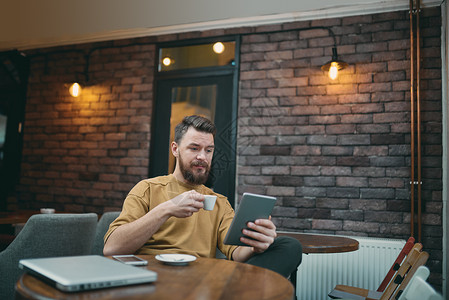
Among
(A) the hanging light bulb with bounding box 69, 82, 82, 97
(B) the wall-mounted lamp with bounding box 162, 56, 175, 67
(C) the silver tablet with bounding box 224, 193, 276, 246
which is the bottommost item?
(C) the silver tablet with bounding box 224, 193, 276, 246

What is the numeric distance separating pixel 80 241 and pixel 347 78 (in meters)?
2.44

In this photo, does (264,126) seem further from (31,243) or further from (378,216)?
(31,243)

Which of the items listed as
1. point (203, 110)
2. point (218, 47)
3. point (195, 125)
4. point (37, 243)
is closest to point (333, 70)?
point (218, 47)

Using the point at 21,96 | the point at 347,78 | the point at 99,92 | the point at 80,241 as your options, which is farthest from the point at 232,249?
the point at 21,96

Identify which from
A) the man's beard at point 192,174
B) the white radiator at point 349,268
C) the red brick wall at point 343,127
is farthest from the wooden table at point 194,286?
the red brick wall at point 343,127

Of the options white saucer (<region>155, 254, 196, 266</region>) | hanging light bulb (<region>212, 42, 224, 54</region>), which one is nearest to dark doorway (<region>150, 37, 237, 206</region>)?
hanging light bulb (<region>212, 42, 224, 54</region>)

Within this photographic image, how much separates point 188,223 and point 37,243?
2.93 feet

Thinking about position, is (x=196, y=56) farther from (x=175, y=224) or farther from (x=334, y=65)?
(x=175, y=224)

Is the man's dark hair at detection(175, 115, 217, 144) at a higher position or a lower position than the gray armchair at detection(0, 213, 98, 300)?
higher

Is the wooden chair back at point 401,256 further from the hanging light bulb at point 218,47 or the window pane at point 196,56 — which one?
the hanging light bulb at point 218,47

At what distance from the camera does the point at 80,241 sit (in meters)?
2.07

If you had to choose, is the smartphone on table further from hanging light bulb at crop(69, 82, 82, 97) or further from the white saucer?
hanging light bulb at crop(69, 82, 82, 97)

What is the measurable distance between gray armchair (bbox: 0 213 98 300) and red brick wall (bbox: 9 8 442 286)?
5.53 feet

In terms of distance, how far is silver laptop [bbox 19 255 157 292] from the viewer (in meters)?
0.83
